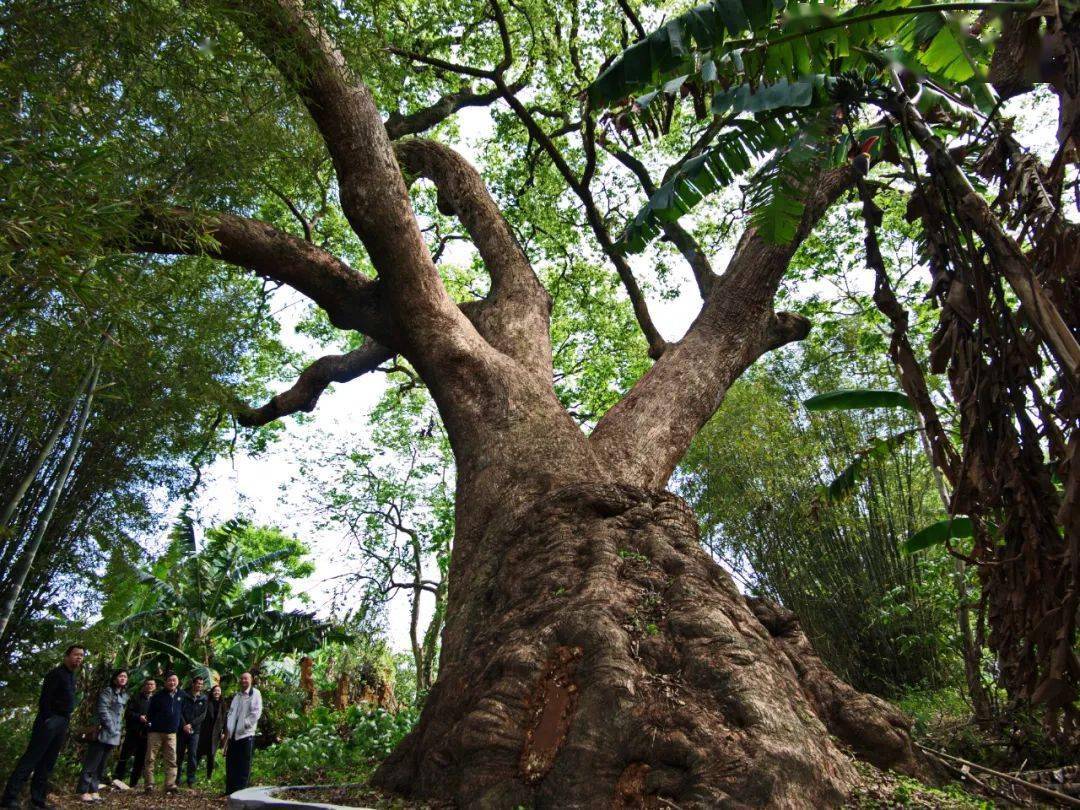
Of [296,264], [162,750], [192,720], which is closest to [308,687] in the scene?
[192,720]

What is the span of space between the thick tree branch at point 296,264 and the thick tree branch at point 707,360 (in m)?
2.13

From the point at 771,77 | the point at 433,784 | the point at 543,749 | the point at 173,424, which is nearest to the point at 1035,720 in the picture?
the point at 543,749

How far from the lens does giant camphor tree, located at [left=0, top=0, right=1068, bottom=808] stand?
2502 mm

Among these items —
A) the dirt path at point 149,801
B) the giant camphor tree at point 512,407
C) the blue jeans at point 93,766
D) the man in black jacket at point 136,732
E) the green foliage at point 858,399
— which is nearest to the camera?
the giant camphor tree at point 512,407

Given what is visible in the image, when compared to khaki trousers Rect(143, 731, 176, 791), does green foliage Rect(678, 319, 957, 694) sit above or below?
above

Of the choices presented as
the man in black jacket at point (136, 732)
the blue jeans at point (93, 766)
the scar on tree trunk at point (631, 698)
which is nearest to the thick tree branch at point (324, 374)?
the blue jeans at point (93, 766)

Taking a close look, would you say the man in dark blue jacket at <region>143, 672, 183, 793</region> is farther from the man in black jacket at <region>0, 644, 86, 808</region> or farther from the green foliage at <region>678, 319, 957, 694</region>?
the green foliage at <region>678, 319, 957, 694</region>

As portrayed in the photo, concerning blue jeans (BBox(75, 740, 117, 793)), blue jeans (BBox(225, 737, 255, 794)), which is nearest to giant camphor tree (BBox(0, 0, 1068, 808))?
blue jeans (BBox(225, 737, 255, 794))

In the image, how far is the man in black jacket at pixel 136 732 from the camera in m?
8.23

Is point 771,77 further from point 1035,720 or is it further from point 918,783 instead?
point 1035,720

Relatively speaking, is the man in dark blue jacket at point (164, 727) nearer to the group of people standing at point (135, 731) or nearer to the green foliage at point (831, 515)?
the group of people standing at point (135, 731)

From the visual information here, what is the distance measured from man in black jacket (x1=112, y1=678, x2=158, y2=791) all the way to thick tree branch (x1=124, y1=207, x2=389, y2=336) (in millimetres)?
5749

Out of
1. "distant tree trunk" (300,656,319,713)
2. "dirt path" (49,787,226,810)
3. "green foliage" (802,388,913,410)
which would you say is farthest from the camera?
"distant tree trunk" (300,656,319,713)

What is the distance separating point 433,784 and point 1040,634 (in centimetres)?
240
